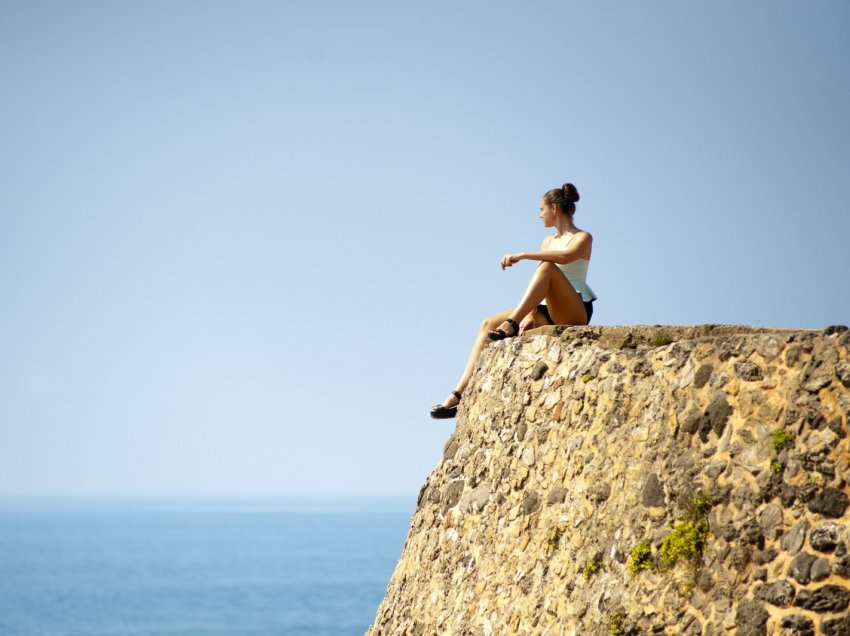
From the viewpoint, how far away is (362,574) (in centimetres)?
15875

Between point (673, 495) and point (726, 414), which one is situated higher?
point (726, 414)

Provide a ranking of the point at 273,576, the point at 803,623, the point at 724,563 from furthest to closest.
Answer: the point at 273,576, the point at 724,563, the point at 803,623

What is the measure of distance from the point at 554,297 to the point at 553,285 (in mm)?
138

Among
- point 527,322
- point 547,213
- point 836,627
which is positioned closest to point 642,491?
point 836,627

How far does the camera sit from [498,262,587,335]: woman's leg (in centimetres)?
1173

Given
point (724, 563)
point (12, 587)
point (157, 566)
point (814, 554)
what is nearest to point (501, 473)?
point (724, 563)

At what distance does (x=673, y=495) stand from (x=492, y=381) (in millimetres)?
3537

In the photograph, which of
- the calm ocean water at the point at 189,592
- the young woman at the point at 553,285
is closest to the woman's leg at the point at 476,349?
the young woman at the point at 553,285

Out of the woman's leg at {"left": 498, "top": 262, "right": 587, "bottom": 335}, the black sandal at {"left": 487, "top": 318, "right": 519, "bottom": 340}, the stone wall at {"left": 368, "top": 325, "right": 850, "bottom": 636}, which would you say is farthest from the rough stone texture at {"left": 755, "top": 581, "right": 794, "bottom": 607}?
the black sandal at {"left": 487, "top": 318, "right": 519, "bottom": 340}

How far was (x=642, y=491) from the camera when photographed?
927cm

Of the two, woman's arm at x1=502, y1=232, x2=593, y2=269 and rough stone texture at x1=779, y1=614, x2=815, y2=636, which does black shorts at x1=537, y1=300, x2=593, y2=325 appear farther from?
rough stone texture at x1=779, y1=614, x2=815, y2=636

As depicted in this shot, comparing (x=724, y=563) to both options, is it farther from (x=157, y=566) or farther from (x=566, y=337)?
(x=157, y=566)

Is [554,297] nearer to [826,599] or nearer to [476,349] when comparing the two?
[476,349]

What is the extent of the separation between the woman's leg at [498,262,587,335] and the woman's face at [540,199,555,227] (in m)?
0.91
